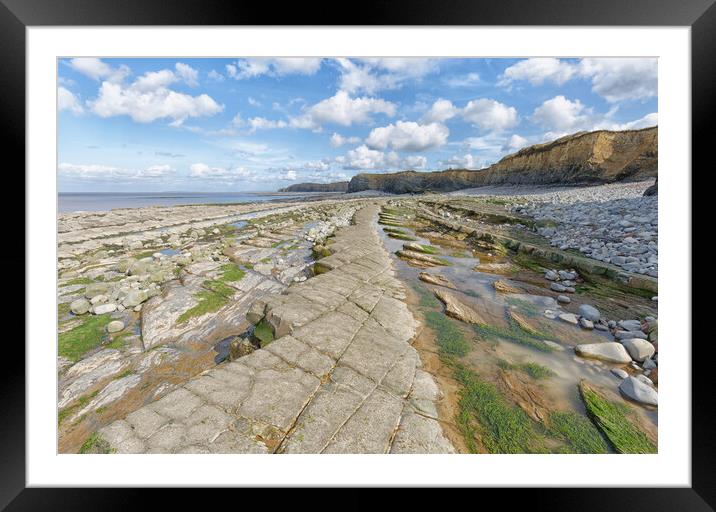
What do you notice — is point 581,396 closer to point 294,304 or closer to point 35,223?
point 294,304

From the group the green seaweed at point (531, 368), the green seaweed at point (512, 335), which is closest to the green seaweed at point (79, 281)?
the green seaweed at point (512, 335)

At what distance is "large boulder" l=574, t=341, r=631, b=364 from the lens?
304 cm

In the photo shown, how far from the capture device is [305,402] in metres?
2.15

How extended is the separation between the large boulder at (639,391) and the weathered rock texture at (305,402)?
2042mm

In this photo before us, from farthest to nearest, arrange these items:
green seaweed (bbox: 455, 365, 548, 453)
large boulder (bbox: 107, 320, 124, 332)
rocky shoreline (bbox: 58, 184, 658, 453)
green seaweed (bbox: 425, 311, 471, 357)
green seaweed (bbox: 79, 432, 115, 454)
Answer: large boulder (bbox: 107, 320, 124, 332), green seaweed (bbox: 425, 311, 471, 357), green seaweed (bbox: 455, 365, 548, 453), rocky shoreline (bbox: 58, 184, 658, 453), green seaweed (bbox: 79, 432, 115, 454)

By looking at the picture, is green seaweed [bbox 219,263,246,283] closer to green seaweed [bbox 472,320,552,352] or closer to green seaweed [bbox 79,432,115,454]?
green seaweed [bbox 79,432,115,454]

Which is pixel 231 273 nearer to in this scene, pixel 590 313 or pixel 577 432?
pixel 577 432

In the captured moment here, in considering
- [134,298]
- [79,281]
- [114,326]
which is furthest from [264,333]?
[79,281]

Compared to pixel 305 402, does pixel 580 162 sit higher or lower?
higher

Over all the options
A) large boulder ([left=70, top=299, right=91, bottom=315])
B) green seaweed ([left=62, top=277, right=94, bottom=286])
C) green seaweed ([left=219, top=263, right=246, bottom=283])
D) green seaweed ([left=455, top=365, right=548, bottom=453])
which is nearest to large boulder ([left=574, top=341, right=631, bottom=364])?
green seaweed ([left=455, top=365, right=548, bottom=453])

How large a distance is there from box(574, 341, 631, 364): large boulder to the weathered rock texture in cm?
224

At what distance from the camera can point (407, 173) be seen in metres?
88.4
